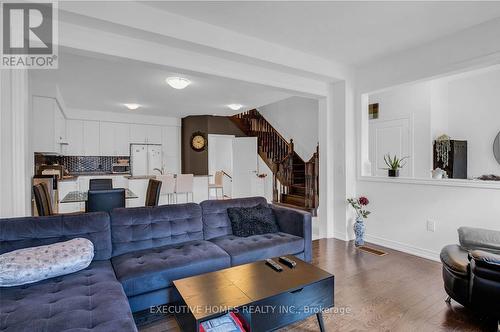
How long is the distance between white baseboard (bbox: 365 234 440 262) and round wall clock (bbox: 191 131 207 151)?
5.45m

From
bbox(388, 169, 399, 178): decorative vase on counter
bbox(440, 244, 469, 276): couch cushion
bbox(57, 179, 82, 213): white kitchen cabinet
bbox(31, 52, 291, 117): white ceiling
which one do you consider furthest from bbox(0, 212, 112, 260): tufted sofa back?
bbox(388, 169, 399, 178): decorative vase on counter

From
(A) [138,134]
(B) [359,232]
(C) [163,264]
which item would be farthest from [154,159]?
(C) [163,264]

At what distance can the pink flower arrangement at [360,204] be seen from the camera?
160 inches

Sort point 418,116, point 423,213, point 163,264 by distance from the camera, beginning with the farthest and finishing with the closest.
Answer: point 418,116, point 423,213, point 163,264

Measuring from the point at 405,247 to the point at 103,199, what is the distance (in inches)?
164

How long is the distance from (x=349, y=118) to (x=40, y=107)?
5.63 meters

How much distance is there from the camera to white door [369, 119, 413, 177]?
5145mm

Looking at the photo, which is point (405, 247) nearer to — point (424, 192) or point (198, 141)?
point (424, 192)

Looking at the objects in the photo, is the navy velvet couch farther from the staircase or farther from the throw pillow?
the staircase

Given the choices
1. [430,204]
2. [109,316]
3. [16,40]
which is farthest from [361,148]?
[16,40]

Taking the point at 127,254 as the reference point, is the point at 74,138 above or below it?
above

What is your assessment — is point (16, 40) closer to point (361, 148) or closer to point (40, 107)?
point (40, 107)

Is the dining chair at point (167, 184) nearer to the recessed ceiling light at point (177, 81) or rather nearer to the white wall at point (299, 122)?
the recessed ceiling light at point (177, 81)

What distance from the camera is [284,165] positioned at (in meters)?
7.21
